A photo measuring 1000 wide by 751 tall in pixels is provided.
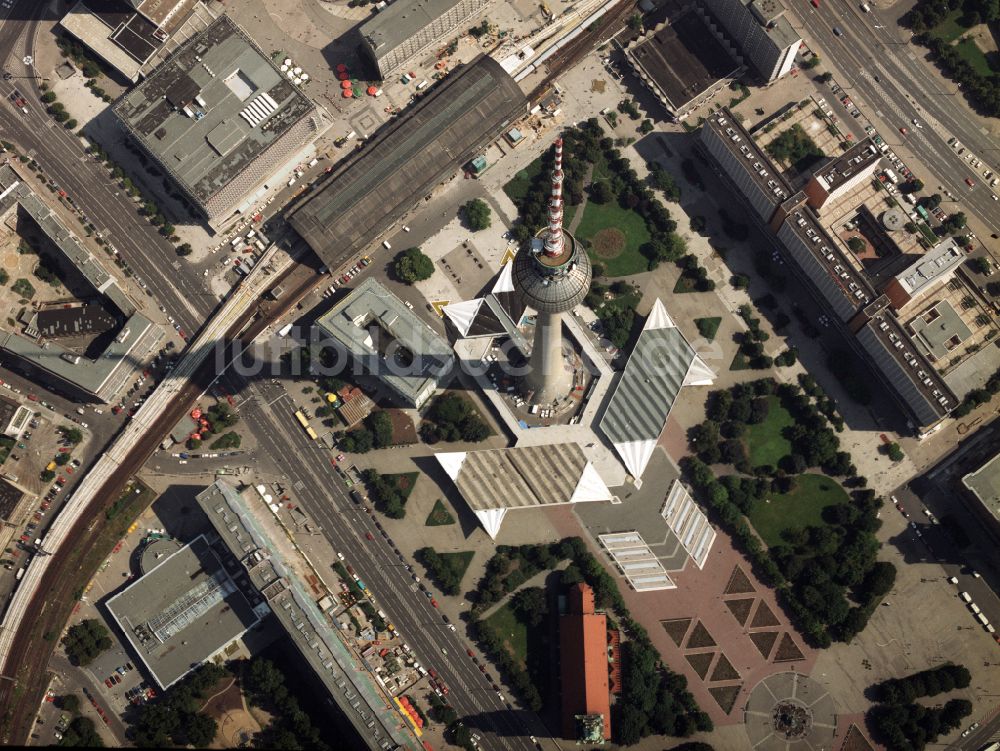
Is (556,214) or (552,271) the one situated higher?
(556,214)

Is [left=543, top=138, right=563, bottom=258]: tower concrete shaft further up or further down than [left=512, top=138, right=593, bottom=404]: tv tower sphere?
further up

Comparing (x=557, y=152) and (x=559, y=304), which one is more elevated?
(x=557, y=152)

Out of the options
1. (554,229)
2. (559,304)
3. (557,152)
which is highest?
(557,152)

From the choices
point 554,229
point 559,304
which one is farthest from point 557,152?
point 559,304

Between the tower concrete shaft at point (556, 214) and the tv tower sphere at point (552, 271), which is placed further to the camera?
the tv tower sphere at point (552, 271)

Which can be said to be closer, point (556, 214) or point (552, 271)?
point (556, 214)

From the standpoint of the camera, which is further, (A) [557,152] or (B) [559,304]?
(B) [559,304]

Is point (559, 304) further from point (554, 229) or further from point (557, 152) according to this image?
point (557, 152)

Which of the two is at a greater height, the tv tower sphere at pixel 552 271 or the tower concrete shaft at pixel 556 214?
the tower concrete shaft at pixel 556 214
